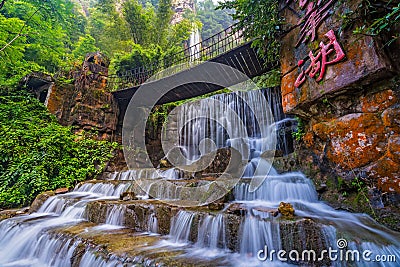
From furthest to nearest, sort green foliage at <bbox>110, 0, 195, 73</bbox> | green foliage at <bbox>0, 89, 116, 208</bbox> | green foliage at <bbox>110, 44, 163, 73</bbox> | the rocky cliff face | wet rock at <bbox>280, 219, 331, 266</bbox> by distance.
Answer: green foliage at <bbox>110, 0, 195, 73</bbox> → green foliage at <bbox>110, 44, 163, 73</bbox> → the rocky cliff face → green foliage at <bbox>0, 89, 116, 208</bbox> → wet rock at <bbox>280, 219, 331, 266</bbox>

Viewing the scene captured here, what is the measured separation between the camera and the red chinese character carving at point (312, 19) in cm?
365

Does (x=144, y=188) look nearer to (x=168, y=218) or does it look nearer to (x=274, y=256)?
(x=168, y=218)

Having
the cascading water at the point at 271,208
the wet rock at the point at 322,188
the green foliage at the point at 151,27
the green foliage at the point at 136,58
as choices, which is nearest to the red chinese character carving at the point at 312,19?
the wet rock at the point at 322,188

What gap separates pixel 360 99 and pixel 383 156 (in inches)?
37.1

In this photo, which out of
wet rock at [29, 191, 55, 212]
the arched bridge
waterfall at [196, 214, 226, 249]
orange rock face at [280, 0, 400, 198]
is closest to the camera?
waterfall at [196, 214, 226, 249]

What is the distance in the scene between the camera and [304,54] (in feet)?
13.5

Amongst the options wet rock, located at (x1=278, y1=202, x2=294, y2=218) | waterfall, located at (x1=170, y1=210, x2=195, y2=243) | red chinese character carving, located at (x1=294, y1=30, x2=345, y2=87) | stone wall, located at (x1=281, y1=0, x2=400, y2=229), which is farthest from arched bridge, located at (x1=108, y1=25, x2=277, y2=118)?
waterfall, located at (x1=170, y1=210, x2=195, y2=243)

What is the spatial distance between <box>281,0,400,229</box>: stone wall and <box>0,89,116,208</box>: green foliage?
6.75m

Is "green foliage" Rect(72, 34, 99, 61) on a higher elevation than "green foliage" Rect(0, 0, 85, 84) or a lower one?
higher

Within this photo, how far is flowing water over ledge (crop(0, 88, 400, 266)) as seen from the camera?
7.38 ft

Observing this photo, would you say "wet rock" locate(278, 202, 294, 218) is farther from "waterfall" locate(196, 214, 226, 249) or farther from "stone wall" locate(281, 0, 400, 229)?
"stone wall" locate(281, 0, 400, 229)

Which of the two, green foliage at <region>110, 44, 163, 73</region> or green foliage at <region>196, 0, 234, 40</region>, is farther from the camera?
green foliage at <region>196, 0, 234, 40</region>

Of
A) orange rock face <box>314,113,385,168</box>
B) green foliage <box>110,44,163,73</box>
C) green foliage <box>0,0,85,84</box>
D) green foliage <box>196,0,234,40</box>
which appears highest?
green foliage <box>196,0,234,40</box>

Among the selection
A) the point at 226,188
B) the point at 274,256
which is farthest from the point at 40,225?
the point at 274,256
